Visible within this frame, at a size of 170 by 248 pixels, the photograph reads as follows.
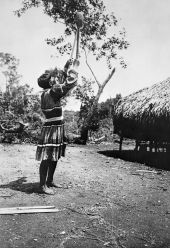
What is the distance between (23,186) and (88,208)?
6.20ft

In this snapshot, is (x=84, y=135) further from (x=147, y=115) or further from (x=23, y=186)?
(x=23, y=186)

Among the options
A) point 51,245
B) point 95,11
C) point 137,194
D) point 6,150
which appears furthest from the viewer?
point 95,11

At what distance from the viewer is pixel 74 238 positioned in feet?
13.9

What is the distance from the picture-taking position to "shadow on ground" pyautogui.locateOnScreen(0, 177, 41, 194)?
21.3 feet

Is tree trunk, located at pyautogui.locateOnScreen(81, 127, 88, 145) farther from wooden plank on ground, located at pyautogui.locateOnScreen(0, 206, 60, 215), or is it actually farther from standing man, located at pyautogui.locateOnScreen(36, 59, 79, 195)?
wooden plank on ground, located at pyautogui.locateOnScreen(0, 206, 60, 215)

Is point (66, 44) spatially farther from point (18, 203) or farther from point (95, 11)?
point (18, 203)

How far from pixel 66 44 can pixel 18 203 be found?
55.5 feet

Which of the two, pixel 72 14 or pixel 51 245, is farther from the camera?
pixel 72 14

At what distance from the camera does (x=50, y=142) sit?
611 cm

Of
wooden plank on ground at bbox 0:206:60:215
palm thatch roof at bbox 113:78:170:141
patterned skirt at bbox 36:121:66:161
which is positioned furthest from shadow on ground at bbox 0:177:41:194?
palm thatch roof at bbox 113:78:170:141

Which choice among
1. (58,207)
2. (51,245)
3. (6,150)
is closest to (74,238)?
(51,245)

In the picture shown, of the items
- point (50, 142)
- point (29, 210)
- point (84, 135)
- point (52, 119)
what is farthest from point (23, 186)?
point (84, 135)

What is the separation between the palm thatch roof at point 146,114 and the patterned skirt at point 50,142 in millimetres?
6184

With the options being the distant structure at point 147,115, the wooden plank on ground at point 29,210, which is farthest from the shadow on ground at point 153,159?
the wooden plank on ground at point 29,210
